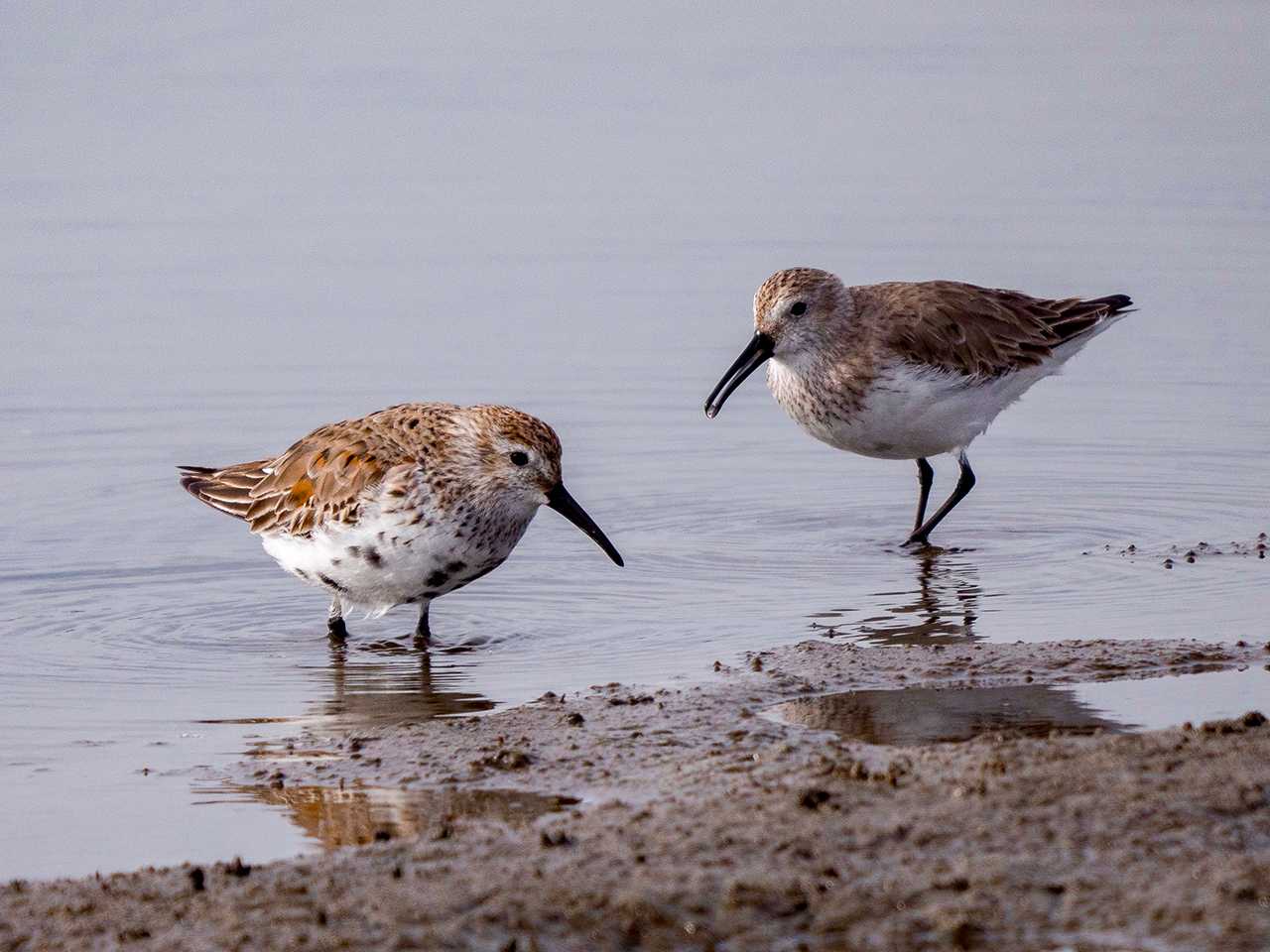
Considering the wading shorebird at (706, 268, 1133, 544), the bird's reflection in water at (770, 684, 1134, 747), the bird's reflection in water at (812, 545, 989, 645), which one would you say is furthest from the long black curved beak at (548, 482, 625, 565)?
the wading shorebird at (706, 268, 1133, 544)

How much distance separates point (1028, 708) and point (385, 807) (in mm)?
2455

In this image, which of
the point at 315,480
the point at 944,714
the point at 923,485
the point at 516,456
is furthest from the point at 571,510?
the point at 923,485

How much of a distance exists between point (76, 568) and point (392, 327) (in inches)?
207

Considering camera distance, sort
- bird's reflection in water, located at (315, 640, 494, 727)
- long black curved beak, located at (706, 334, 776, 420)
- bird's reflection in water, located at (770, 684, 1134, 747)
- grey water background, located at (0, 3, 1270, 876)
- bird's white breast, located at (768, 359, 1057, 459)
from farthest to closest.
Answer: long black curved beak, located at (706, 334, 776, 420) → bird's white breast, located at (768, 359, 1057, 459) → grey water background, located at (0, 3, 1270, 876) → bird's reflection in water, located at (315, 640, 494, 727) → bird's reflection in water, located at (770, 684, 1134, 747)

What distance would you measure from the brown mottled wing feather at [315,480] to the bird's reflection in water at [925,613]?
2.15 m

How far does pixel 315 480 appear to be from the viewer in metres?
9.23

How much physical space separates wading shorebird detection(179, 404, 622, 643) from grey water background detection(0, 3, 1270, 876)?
1.19 ft

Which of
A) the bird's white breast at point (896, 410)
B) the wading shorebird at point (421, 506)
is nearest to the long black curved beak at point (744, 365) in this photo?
the bird's white breast at point (896, 410)

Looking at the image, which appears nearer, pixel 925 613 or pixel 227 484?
pixel 925 613

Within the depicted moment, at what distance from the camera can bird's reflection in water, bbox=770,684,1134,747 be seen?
6.98 meters

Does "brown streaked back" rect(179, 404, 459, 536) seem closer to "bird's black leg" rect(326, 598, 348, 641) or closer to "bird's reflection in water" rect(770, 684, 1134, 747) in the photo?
"bird's black leg" rect(326, 598, 348, 641)

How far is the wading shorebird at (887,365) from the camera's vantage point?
1127cm

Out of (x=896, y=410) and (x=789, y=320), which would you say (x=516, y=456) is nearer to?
(x=789, y=320)

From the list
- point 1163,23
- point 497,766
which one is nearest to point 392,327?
point 497,766
